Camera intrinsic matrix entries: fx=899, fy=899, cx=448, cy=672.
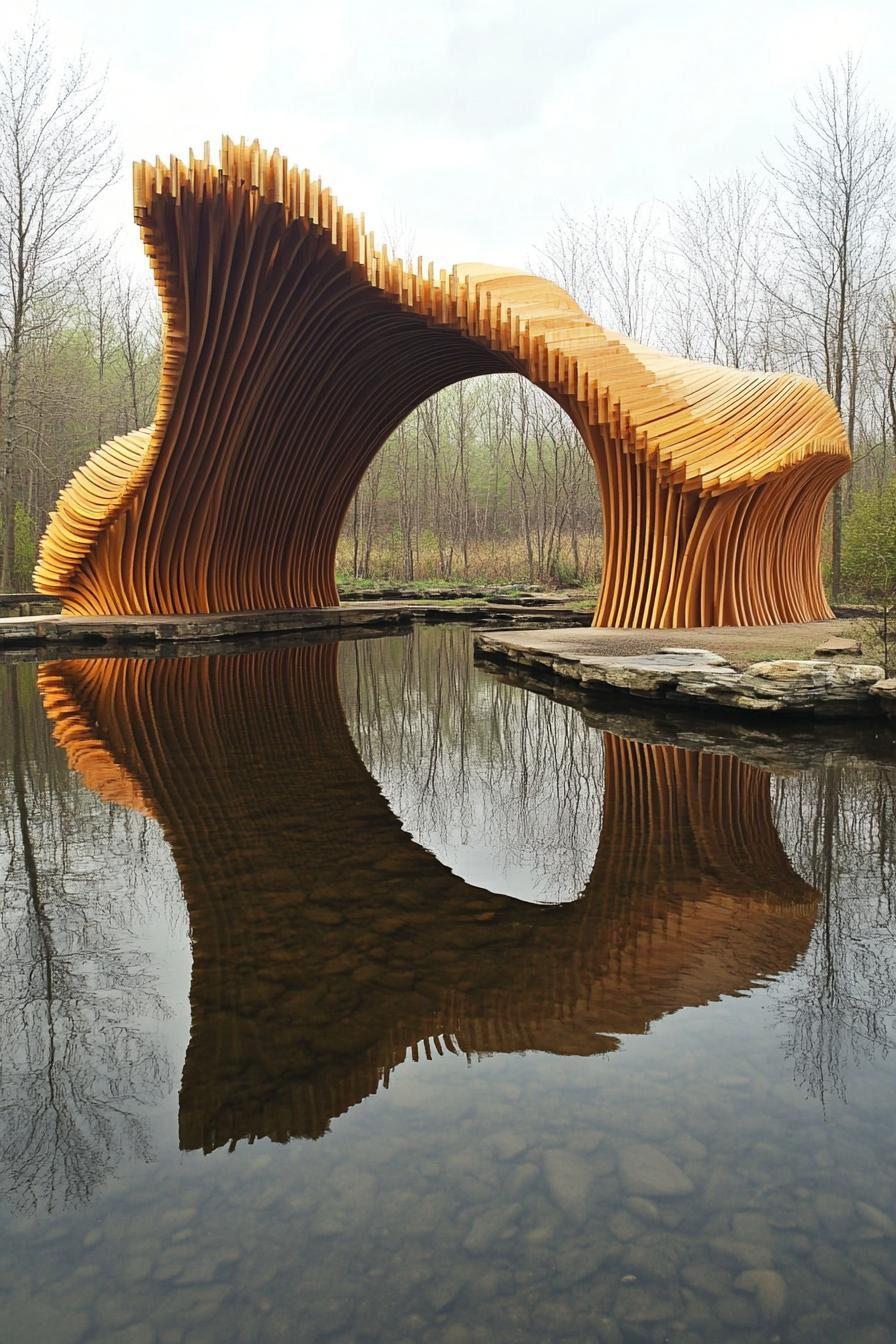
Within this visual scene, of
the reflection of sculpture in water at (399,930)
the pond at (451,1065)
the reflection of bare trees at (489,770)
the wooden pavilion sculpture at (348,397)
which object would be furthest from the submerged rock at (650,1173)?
the wooden pavilion sculpture at (348,397)

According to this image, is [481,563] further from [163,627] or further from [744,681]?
[744,681]

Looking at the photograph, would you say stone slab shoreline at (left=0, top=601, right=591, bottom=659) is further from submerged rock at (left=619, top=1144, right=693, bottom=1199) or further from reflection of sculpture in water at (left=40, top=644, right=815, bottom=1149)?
submerged rock at (left=619, top=1144, right=693, bottom=1199)

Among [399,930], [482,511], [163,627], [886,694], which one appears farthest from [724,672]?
[482,511]

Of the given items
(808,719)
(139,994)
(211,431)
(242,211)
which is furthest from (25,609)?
(139,994)

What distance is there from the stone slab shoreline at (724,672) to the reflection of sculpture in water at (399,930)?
164 centimetres

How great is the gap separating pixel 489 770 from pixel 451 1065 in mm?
3453

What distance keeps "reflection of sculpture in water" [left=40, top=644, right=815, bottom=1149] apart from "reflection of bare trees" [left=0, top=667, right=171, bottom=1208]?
0.54 feet

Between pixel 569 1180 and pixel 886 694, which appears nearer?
pixel 569 1180

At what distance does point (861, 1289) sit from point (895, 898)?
2.07 meters

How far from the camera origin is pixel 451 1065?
7.48 ft

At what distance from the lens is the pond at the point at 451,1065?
155 centimetres

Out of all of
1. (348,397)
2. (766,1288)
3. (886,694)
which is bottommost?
(766,1288)

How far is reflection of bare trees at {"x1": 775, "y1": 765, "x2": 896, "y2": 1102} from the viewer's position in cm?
237

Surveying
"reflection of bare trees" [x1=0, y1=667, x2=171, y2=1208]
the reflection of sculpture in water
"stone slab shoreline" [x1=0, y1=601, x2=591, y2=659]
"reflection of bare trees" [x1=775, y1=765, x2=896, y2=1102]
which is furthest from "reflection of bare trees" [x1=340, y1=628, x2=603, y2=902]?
"stone slab shoreline" [x1=0, y1=601, x2=591, y2=659]
